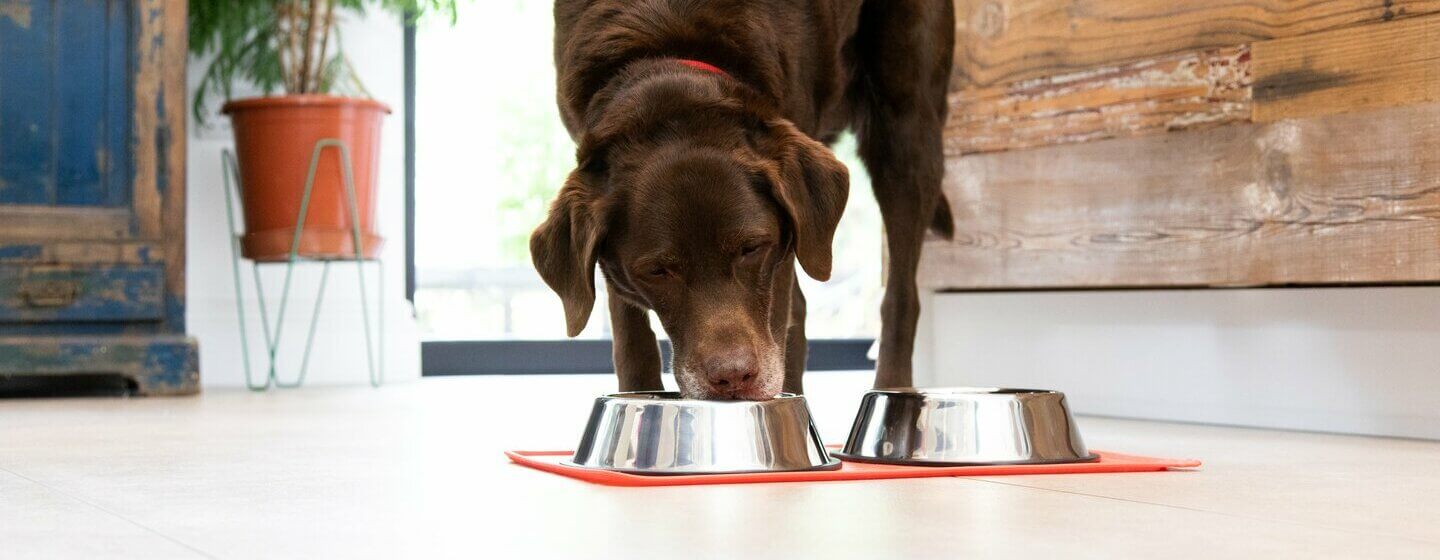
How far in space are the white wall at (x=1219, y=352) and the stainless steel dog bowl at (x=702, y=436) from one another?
4.50ft

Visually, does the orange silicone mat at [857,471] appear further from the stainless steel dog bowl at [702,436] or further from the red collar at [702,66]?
the red collar at [702,66]

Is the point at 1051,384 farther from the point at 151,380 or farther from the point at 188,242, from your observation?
the point at 188,242

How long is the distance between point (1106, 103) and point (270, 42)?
2877mm

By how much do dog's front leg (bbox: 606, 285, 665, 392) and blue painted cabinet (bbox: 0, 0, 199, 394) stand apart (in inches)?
82.0

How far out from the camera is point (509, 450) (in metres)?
2.22

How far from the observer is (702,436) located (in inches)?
69.1

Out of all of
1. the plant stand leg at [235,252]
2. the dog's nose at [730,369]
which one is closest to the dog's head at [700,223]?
the dog's nose at [730,369]

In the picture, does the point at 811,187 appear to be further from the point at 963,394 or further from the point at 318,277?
the point at 318,277

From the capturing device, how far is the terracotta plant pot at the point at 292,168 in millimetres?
4336

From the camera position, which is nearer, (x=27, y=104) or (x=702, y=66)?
(x=702, y=66)

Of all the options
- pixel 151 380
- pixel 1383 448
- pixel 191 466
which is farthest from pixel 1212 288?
pixel 151 380

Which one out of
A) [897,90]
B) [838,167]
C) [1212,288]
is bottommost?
[1212,288]

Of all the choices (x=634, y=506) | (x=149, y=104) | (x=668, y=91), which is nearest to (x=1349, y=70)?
(x=668, y=91)

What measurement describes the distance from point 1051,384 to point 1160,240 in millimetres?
535
